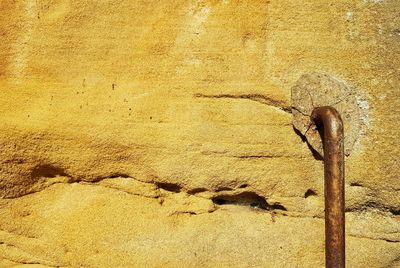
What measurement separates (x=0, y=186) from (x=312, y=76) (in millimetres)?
815

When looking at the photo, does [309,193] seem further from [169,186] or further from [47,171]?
[47,171]

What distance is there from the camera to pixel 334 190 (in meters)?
1.01

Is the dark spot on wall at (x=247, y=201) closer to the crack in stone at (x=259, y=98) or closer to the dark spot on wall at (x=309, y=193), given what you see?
the dark spot on wall at (x=309, y=193)

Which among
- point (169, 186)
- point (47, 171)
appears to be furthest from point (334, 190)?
point (47, 171)

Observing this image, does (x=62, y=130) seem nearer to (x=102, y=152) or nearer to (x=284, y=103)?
(x=102, y=152)

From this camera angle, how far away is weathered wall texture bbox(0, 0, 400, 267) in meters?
1.07

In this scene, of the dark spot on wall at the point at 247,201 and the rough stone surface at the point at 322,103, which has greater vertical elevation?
the rough stone surface at the point at 322,103

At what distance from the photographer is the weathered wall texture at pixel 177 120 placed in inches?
42.2

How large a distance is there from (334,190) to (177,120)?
403 mm

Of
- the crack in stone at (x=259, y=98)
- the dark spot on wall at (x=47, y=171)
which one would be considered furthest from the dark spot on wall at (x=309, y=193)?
the dark spot on wall at (x=47, y=171)

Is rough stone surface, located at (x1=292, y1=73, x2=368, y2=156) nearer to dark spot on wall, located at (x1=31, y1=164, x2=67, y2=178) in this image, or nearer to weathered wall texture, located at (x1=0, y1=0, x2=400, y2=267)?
weathered wall texture, located at (x1=0, y1=0, x2=400, y2=267)

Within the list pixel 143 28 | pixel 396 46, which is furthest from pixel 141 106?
pixel 396 46

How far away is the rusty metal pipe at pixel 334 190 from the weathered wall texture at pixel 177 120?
95 millimetres

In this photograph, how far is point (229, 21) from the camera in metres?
1.08
